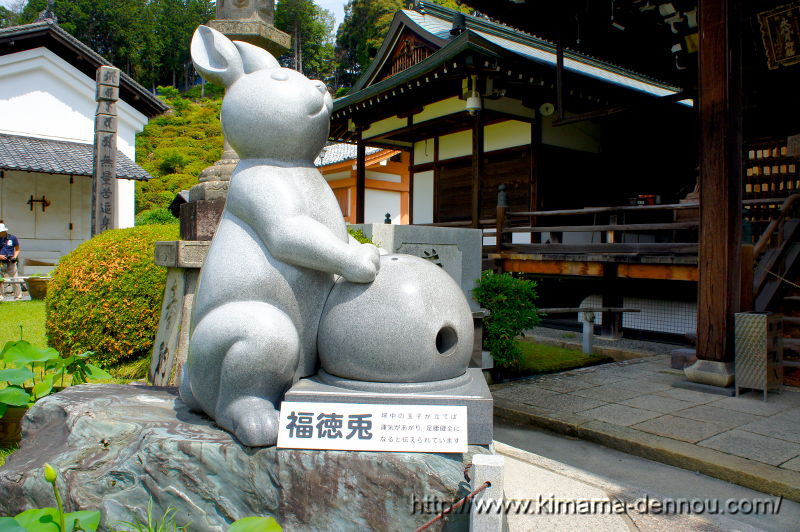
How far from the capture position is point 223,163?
5.36 m

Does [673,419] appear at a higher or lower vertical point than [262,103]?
lower

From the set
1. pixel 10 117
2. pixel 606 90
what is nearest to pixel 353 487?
pixel 606 90

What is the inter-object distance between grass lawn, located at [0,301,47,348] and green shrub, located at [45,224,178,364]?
4.77 ft

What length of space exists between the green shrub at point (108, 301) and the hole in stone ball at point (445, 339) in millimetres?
4290

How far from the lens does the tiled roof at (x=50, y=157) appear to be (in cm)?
1598

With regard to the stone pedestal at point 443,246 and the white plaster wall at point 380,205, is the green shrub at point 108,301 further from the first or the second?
the white plaster wall at point 380,205

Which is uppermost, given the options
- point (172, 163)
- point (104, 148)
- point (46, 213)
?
point (172, 163)

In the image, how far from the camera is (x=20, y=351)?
147 inches

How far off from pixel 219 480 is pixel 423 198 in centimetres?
1246

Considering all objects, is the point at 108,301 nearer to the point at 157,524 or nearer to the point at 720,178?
the point at 157,524

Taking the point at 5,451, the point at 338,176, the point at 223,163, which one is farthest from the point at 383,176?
the point at 5,451

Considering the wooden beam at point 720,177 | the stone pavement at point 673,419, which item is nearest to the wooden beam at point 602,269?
the stone pavement at point 673,419

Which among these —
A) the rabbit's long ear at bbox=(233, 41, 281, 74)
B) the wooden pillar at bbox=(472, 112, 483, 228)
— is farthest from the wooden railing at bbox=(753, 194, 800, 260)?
the rabbit's long ear at bbox=(233, 41, 281, 74)

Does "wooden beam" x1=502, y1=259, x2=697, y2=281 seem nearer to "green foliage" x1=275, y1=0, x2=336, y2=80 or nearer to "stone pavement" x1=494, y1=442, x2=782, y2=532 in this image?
"stone pavement" x1=494, y1=442, x2=782, y2=532
